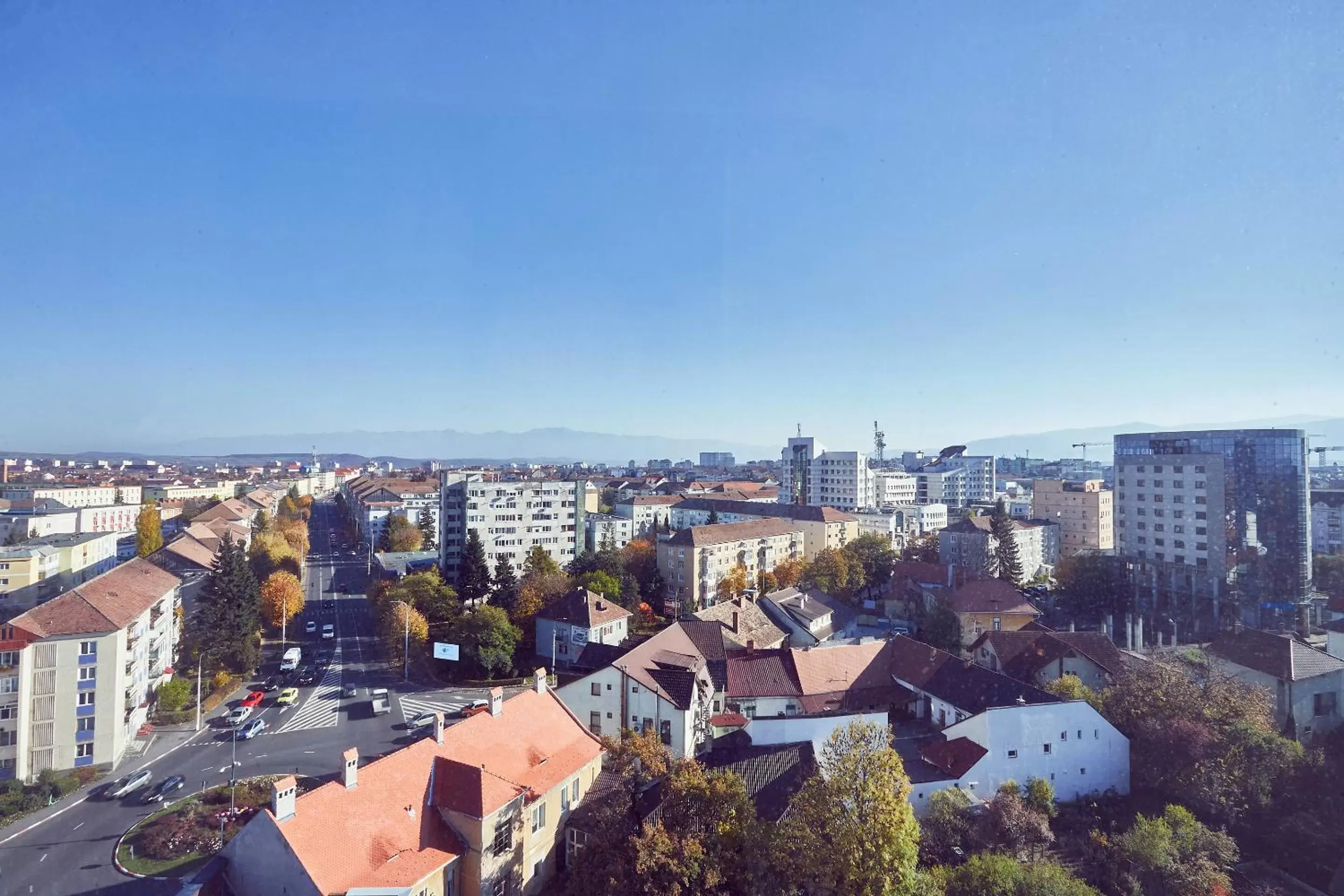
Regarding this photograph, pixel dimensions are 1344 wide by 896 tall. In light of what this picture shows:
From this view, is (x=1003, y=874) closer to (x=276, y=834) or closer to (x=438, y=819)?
(x=438, y=819)

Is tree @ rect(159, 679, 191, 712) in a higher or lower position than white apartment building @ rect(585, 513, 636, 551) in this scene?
lower

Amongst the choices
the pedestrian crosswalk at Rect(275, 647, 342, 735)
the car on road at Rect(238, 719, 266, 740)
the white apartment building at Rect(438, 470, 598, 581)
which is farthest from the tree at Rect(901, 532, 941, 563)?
the car on road at Rect(238, 719, 266, 740)

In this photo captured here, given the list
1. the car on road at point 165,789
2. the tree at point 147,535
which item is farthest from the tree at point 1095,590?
the tree at point 147,535

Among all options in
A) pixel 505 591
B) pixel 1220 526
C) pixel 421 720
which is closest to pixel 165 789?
pixel 421 720

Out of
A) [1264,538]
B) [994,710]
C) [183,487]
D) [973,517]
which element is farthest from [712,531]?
[183,487]

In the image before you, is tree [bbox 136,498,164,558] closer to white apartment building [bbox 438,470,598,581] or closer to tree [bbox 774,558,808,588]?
white apartment building [bbox 438,470,598,581]
